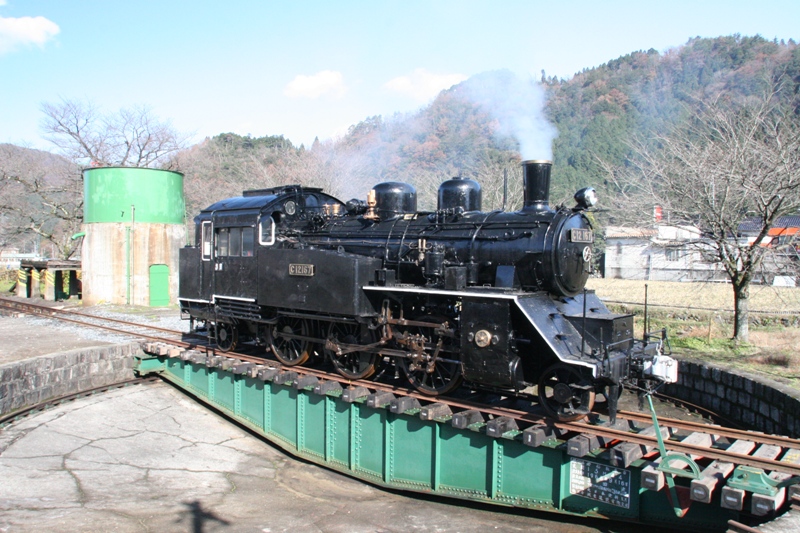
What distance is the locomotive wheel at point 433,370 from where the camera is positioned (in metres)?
8.46

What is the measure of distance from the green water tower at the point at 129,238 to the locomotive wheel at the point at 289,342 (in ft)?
46.9

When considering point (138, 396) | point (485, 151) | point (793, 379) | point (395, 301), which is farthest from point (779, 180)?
point (485, 151)

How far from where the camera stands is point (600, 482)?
22.4 ft

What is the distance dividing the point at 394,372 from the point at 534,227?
3.71m

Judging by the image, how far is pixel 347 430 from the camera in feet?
31.6

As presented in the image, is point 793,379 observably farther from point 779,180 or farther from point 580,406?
point 580,406

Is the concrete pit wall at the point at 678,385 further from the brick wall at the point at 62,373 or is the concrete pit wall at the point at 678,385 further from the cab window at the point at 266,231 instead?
the cab window at the point at 266,231

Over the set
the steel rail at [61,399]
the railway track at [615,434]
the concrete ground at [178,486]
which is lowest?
the concrete ground at [178,486]

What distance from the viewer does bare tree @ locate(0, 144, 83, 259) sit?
33.1m

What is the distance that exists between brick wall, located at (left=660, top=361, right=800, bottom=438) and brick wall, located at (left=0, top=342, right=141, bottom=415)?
12.2 m

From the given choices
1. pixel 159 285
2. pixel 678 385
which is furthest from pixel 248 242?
pixel 159 285

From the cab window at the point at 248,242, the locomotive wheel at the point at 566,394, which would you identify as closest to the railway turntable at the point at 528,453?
the locomotive wheel at the point at 566,394

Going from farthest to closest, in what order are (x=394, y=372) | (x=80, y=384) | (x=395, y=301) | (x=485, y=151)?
(x=485, y=151)
(x=80, y=384)
(x=394, y=372)
(x=395, y=301)

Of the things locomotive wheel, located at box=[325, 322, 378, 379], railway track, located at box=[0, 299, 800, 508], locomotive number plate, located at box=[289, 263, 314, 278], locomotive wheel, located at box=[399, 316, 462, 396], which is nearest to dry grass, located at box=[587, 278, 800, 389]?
railway track, located at box=[0, 299, 800, 508]
